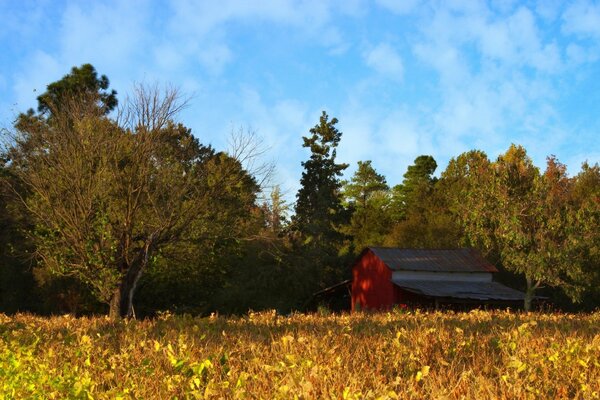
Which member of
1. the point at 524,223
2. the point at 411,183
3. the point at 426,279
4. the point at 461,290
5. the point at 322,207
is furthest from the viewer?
the point at 411,183

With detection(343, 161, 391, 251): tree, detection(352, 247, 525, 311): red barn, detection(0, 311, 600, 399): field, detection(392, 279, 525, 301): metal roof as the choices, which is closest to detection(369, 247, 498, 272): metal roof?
detection(352, 247, 525, 311): red barn

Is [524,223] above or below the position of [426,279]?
above

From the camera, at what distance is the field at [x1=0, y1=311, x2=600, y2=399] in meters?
3.97

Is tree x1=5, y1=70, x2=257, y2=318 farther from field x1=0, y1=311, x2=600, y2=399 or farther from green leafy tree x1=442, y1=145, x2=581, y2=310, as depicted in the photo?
green leafy tree x1=442, y1=145, x2=581, y2=310

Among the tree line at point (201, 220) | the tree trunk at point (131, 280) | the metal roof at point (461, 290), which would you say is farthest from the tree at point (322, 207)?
the tree trunk at point (131, 280)

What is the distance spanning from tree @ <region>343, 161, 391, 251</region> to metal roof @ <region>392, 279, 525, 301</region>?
22107 millimetres

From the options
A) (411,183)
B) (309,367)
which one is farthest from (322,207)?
(309,367)

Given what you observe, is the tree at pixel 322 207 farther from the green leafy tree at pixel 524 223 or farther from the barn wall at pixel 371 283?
the green leafy tree at pixel 524 223

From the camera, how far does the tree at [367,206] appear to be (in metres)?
71.8

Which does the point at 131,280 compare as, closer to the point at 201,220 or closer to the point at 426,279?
the point at 201,220

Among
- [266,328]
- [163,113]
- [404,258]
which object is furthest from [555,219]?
[266,328]

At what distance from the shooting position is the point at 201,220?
85.1ft

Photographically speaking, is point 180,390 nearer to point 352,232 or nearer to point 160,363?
point 160,363

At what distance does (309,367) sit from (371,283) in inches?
1657
